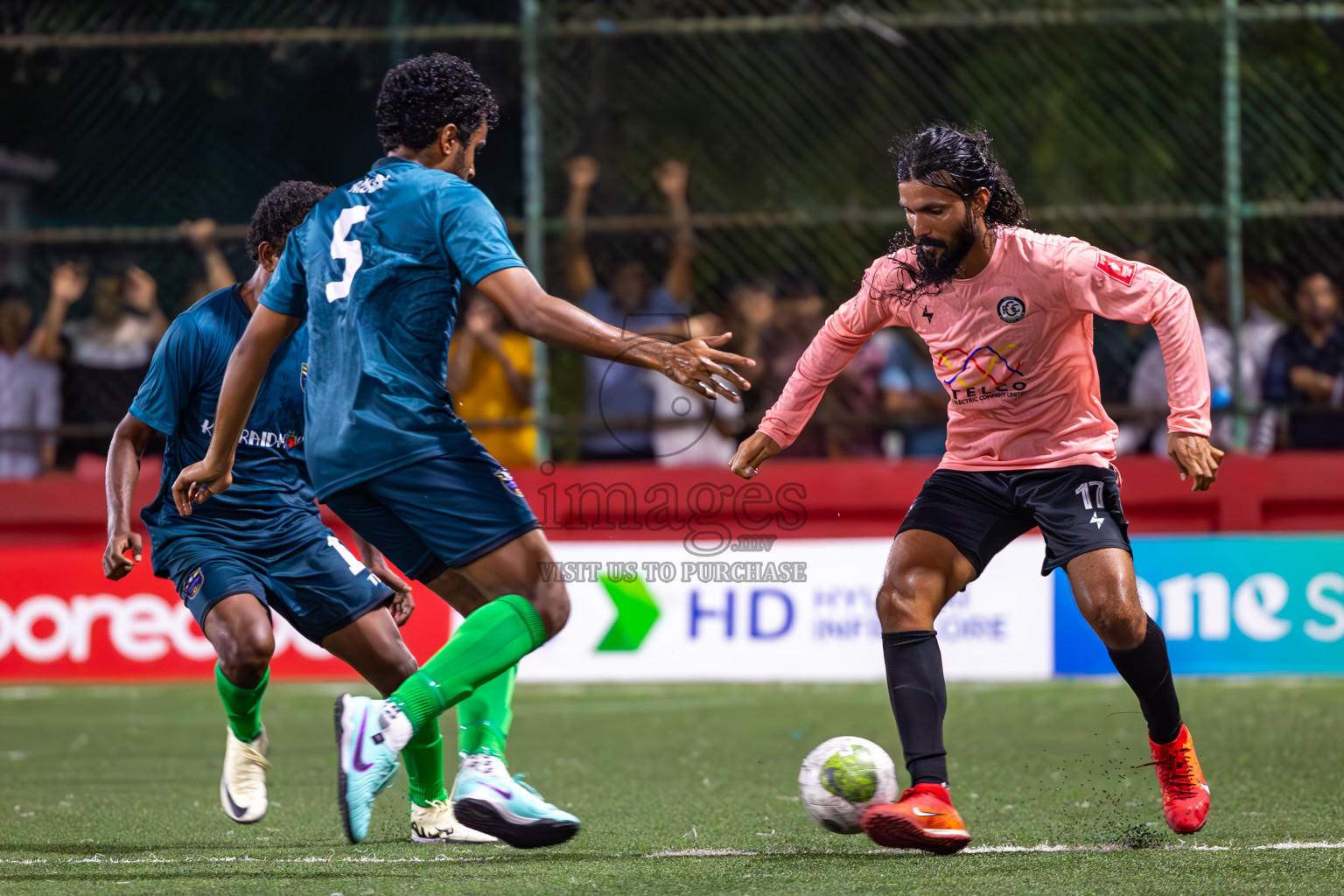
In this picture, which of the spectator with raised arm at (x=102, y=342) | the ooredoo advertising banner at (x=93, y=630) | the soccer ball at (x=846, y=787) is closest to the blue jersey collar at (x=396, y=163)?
the soccer ball at (x=846, y=787)

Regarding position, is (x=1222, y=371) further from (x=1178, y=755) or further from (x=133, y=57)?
(x=133, y=57)

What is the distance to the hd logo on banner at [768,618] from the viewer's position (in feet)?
33.9

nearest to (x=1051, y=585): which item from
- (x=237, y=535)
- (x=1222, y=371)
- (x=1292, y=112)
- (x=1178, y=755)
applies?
→ (x=1222, y=371)

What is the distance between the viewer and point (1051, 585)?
33.8 feet

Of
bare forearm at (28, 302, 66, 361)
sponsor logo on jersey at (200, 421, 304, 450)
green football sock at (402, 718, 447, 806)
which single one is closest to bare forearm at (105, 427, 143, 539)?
sponsor logo on jersey at (200, 421, 304, 450)

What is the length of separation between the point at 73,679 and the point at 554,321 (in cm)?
785

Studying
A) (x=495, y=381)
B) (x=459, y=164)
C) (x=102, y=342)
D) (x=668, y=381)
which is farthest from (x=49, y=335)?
(x=459, y=164)

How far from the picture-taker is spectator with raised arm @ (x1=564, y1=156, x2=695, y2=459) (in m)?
11.1

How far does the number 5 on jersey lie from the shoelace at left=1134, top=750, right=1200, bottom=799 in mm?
2765

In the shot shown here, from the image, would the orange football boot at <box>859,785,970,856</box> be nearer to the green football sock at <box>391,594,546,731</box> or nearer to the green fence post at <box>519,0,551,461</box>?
the green football sock at <box>391,594,546,731</box>

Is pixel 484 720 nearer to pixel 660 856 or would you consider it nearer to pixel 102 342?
pixel 660 856

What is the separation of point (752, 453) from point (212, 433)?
183 cm

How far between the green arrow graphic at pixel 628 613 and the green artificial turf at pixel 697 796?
14.5 inches

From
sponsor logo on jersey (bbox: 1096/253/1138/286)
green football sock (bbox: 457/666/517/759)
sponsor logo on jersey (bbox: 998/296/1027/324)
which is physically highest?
sponsor logo on jersey (bbox: 1096/253/1138/286)
